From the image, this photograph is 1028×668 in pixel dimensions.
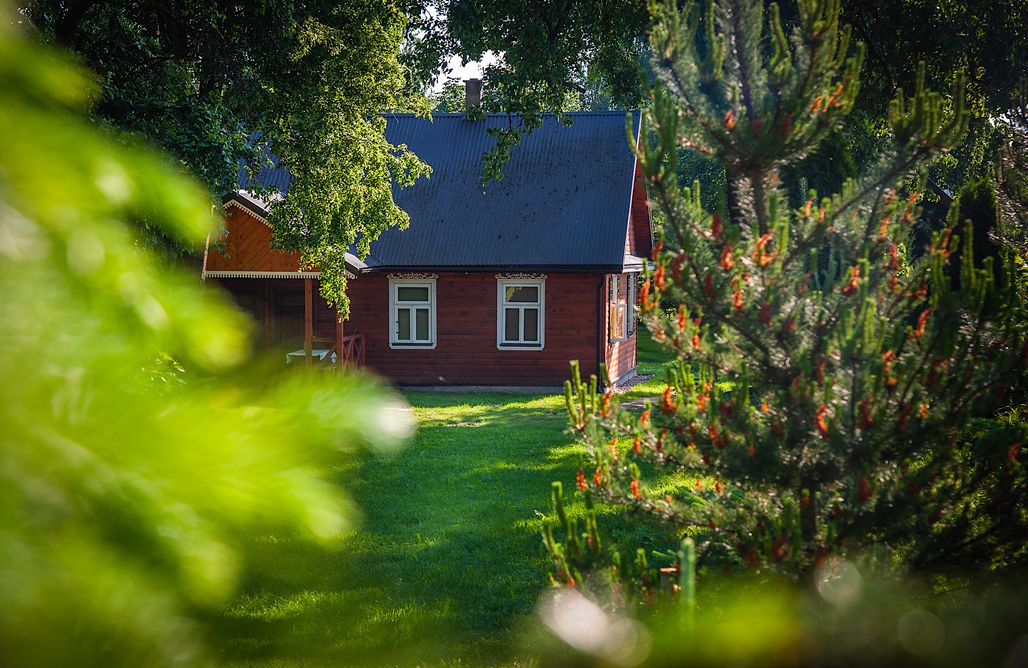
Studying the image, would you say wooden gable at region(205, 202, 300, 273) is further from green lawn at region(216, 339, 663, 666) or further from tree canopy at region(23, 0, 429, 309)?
green lawn at region(216, 339, 663, 666)

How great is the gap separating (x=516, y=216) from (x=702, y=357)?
1800 cm

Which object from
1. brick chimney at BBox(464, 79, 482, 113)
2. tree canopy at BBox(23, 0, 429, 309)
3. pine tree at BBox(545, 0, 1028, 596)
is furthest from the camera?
brick chimney at BBox(464, 79, 482, 113)

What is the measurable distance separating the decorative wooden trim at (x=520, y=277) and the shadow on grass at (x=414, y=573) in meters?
8.04

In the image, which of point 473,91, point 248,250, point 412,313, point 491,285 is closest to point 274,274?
point 248,250

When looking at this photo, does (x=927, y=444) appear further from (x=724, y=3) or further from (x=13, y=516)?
(x=13, y=516)

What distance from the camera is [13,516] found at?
0.67m

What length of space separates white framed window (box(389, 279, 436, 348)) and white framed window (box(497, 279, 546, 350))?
1756 mm

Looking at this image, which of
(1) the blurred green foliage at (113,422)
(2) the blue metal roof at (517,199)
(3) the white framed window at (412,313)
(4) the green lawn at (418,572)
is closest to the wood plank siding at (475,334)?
A: (3) the white framed window at (412,313)

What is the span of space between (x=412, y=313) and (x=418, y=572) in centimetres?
1383

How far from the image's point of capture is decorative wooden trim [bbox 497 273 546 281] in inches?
835

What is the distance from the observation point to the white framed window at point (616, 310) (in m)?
21.9

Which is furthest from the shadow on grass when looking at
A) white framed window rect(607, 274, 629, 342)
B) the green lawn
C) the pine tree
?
white framed window rect(607, 274, 629, 342)

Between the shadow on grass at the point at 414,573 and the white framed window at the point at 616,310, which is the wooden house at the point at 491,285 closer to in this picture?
the white framed window at the point at 616,310

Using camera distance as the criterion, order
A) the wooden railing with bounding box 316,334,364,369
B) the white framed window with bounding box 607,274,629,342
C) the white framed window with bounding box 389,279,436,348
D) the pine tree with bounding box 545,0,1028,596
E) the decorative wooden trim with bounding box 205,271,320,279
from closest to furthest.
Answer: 1. the pine tree with bounding box 545,0,1028,596
2. the decorative wooden trim with bounding box 205,271,320,279
3. the wooden railing with bounding box 316,334,364,369
4. the white framed window with bounding box 389,279,436,348
5. the white framed window with bounding box 607,274,629,342
